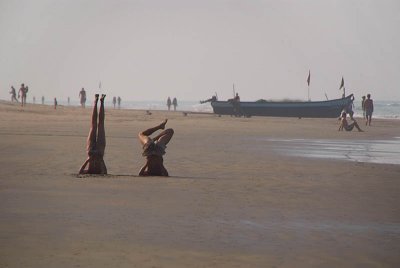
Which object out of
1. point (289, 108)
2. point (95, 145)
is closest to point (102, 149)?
point (95, 145)

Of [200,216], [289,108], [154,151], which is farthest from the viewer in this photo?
[289,108]

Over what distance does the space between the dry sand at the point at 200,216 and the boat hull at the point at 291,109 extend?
39.8m

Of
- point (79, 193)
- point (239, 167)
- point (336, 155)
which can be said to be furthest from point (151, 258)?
point (336, 155)

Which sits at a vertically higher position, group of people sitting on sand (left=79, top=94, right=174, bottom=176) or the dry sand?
group of people sitting on sand (left=79, top=94, right=174, bottom=176)

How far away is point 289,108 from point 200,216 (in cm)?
4652

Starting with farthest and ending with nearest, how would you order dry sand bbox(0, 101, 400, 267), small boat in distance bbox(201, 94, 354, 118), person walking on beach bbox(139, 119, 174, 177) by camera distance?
small boat in distance bbox(201, 94, 354, 118), person walking on beach bbox(139, 119, 174, 177), dry sand bbox(0, 101, 400, 267)

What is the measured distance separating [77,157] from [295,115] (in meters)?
41.3

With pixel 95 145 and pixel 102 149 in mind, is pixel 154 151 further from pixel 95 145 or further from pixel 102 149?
pixel 95 145

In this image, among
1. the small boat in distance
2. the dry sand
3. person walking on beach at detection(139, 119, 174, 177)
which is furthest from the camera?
the small boat in distance

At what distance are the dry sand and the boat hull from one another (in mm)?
39768

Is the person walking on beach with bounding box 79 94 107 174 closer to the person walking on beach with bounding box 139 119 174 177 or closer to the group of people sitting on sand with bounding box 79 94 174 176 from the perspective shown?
the group of people sitting on sand with bounding box 79 94 174 176

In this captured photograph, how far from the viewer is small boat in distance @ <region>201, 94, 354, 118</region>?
51.5 metres

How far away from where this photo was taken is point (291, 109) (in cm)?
5197

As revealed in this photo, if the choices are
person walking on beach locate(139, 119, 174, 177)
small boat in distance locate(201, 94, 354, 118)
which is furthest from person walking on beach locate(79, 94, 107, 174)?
small boat in distance locate(201, 94, 354, 118)
